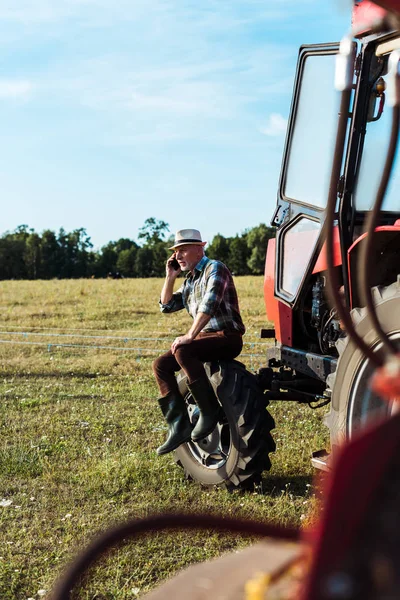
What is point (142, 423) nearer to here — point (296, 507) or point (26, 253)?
point (296, 507)

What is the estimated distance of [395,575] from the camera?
83 cm

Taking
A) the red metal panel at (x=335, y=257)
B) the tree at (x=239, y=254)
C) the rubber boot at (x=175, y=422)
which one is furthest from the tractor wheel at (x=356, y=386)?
the tree at (x=239, y=254)

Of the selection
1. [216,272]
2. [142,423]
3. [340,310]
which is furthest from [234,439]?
[340,310]

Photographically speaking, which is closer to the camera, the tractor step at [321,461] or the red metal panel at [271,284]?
the tractor step at [321,461]

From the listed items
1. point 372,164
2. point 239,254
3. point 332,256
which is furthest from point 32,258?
point 332,256

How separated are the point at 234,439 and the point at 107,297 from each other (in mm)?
16951

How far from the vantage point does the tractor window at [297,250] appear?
444cm

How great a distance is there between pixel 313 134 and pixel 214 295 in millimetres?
1226

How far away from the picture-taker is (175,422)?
4988 millimetres

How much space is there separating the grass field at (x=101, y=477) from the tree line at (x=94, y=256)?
55486mm

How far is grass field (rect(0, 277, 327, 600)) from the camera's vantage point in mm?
3629

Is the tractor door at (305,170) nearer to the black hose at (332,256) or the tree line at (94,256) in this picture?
the black hose at (332,256)

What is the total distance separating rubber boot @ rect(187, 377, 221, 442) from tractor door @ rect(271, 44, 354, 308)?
0.78 metres

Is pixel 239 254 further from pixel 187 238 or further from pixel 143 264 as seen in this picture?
pixel 187 238
